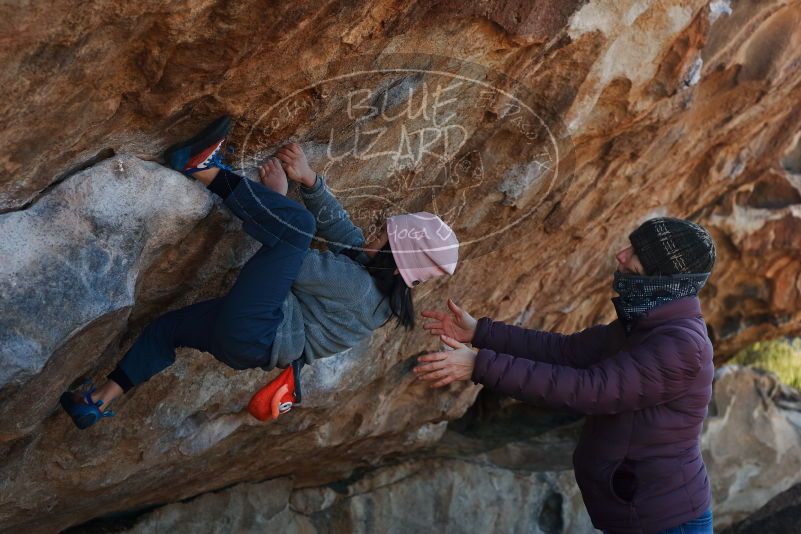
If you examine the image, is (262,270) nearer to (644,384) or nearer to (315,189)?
(315,189)

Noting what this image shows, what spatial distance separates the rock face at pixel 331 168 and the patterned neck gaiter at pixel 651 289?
859 millimetres

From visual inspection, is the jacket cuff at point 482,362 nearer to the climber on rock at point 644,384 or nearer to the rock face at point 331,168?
the climber on rock at point 644,384

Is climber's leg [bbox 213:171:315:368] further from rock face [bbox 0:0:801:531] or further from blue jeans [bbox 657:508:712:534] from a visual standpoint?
blue jeans [bbox 657:508:712:534]

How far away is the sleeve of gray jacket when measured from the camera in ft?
8.65

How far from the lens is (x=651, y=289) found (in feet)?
8.44

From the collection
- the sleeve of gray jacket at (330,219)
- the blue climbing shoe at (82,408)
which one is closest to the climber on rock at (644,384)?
the sleeve of gray jacket at (330,219)

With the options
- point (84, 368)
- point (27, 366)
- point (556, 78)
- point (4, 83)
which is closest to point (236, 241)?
point (84, 368)

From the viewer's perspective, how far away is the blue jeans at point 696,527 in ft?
8.65

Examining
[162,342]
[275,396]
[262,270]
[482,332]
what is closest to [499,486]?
[482,332]

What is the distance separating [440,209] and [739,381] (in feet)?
11.9

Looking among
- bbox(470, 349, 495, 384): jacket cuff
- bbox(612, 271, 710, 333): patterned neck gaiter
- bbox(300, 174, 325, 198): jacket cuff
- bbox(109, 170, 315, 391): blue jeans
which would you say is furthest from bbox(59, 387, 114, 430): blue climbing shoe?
bbox(612, 271, 710, 333): patterned neck gaiter

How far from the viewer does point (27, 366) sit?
2191 mm

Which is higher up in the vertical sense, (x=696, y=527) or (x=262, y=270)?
(x=262, y=270)

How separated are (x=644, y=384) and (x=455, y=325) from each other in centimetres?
71
